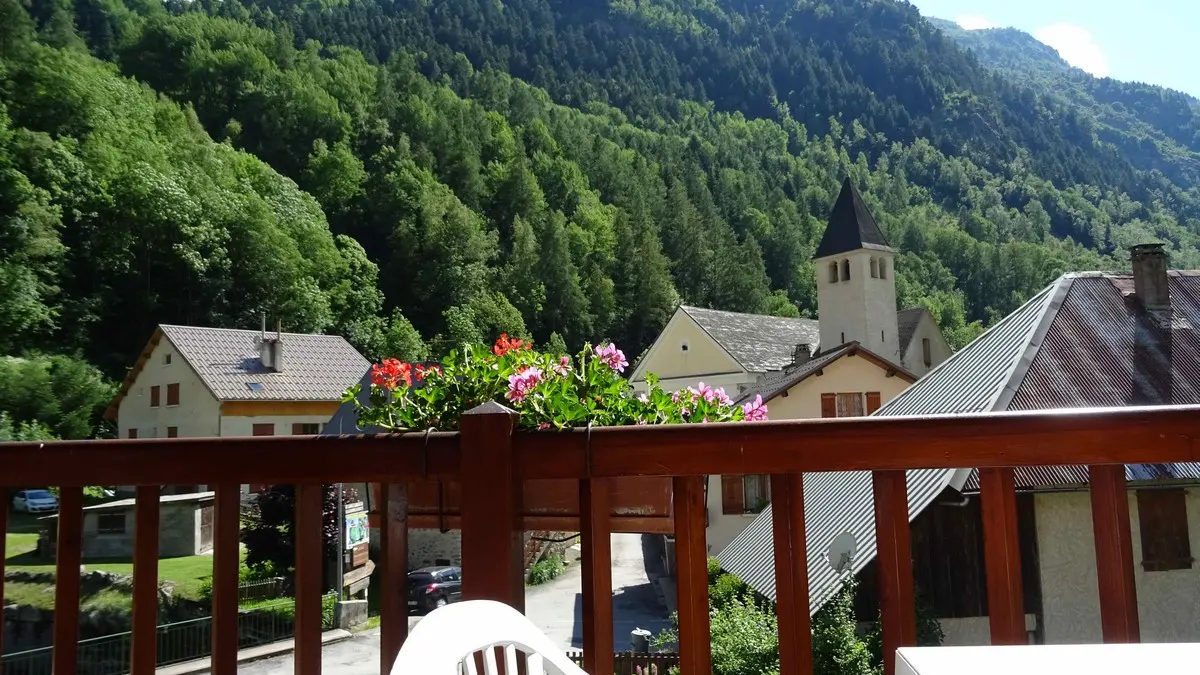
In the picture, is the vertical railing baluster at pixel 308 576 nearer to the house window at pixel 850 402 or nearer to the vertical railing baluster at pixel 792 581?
the vertical railing baluster at pixel 792 581

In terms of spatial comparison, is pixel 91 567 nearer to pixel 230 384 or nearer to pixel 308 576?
pixel 230 384

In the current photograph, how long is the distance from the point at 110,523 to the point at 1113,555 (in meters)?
22.2

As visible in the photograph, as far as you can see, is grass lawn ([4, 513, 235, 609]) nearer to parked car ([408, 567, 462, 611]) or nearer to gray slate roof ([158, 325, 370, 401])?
parked car ([408, 567, 462, 611])

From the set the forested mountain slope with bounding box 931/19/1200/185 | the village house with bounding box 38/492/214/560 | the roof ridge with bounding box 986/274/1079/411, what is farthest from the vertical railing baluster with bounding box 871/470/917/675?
the forested mountain slope with bounding box 931/19/1200/185

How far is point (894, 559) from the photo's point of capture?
1564 mm

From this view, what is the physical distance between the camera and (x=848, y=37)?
13525 cm

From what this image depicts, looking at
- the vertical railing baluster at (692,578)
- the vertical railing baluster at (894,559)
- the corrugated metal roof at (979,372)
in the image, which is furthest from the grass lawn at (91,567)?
the vertical railing baluster at (894,559)

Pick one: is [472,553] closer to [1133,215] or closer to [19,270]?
[19,270]

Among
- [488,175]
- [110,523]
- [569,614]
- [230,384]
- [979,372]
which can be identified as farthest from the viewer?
[488,175]

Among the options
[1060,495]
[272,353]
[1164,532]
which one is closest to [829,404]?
[1164,532]

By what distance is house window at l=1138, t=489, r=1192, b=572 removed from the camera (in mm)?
10758

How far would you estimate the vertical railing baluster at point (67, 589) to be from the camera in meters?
1.70

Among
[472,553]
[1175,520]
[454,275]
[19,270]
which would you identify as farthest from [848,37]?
[472,553]

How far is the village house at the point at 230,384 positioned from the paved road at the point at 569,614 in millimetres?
10775
